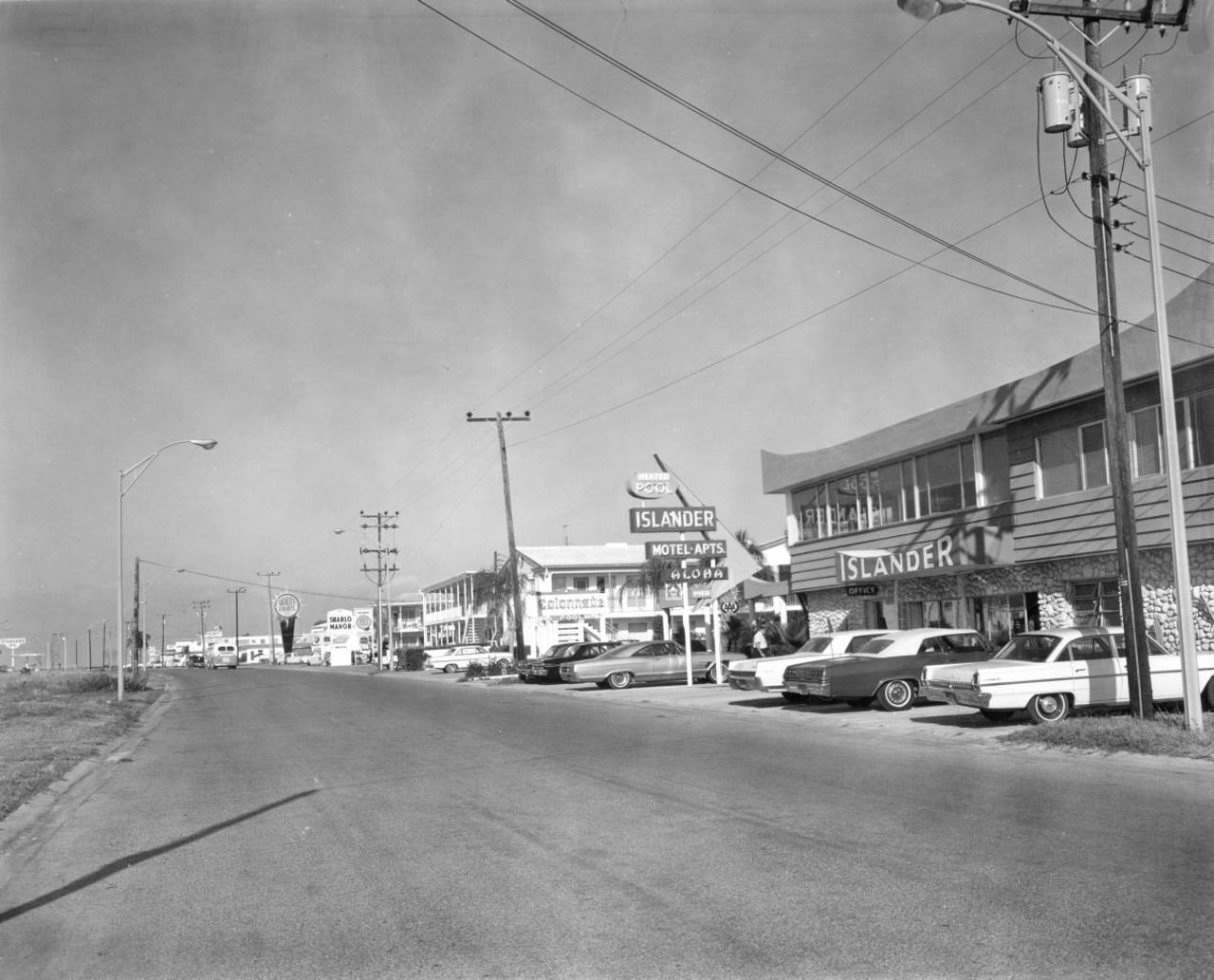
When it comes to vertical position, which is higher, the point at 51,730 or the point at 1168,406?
the point at 1168,406

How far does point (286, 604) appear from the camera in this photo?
11325 centimetres

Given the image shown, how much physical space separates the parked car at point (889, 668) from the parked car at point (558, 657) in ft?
45.6

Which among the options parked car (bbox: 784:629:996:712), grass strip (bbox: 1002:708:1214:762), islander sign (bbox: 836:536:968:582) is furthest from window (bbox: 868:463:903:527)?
grass strip (bbox: 1002:708:1214:762)

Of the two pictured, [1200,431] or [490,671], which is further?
[490,671]

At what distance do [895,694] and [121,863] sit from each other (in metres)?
14.7

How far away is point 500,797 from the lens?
10.7 m

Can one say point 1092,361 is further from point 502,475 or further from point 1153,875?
point 502,475

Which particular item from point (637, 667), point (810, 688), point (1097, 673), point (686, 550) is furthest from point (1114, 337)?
point (637, 667)

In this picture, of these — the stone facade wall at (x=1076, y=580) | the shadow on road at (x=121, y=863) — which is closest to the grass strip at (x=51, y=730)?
the shadow on road at (x=121, y=863)

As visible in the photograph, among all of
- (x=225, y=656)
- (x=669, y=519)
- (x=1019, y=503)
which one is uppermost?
(x=669, y=519)

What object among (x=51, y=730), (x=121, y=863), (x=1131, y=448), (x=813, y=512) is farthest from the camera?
(x=813, y=512)

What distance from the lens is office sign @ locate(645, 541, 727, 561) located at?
103 feet

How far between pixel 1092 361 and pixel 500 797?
1689cm

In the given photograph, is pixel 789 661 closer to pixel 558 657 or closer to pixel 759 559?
pixel 558 657
